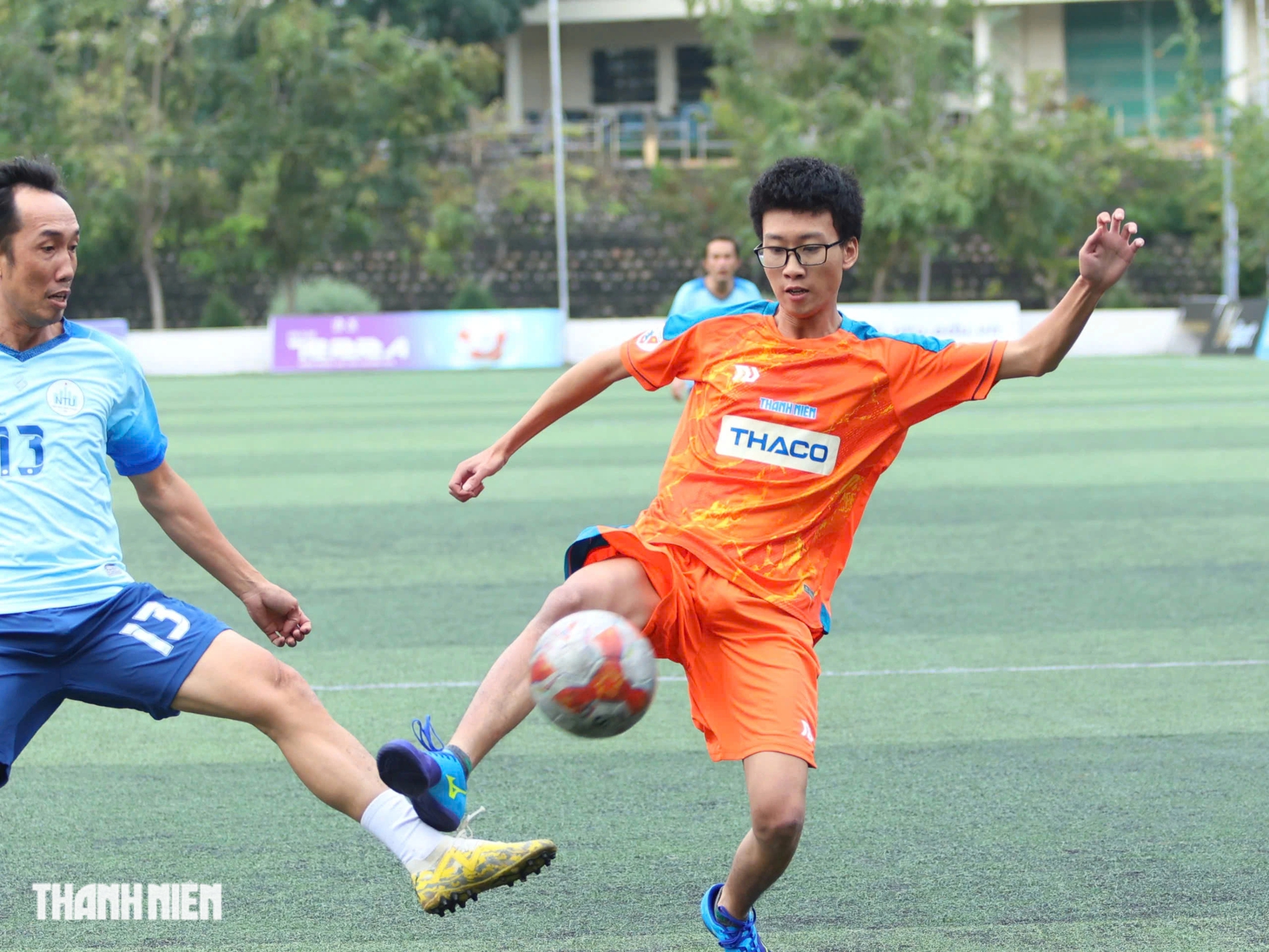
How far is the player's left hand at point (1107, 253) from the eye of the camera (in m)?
4.02

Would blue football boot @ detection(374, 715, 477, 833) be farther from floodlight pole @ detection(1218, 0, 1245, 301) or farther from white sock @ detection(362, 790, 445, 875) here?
floodlight pole @ detection(1218, 0, 1245, 301)

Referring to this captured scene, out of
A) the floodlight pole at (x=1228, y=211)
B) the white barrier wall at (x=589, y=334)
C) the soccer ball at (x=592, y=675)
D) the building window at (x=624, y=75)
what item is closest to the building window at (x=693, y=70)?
the building window at (x=624, y=75)

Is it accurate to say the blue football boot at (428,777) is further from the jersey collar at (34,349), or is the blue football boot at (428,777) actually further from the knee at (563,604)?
the jersey collar at (34,349)

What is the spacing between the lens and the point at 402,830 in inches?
148

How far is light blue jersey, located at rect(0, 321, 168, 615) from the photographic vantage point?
3.73 metres

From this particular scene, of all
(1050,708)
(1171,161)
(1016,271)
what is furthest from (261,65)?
(1050,708)

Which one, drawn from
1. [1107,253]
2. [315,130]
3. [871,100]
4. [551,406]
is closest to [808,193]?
[1107,253]

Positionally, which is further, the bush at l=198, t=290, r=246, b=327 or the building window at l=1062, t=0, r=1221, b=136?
the building window at l=1062, t=0, r=1221, b=136

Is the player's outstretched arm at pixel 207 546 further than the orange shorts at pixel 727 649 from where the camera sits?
Yes

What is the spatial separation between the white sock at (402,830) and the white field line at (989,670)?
3105 millimetres

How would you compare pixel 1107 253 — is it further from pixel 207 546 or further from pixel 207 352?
pixel 207 352

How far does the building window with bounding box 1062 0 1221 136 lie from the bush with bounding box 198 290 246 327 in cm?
2742

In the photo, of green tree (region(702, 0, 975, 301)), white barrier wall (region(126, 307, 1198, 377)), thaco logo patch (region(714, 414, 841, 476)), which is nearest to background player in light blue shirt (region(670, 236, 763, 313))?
thaco logo patch (region(714, 414, 841, 476))

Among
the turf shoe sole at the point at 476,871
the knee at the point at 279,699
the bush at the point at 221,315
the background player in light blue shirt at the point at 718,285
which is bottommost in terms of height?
the turf shoe sole at the point at 476,871
